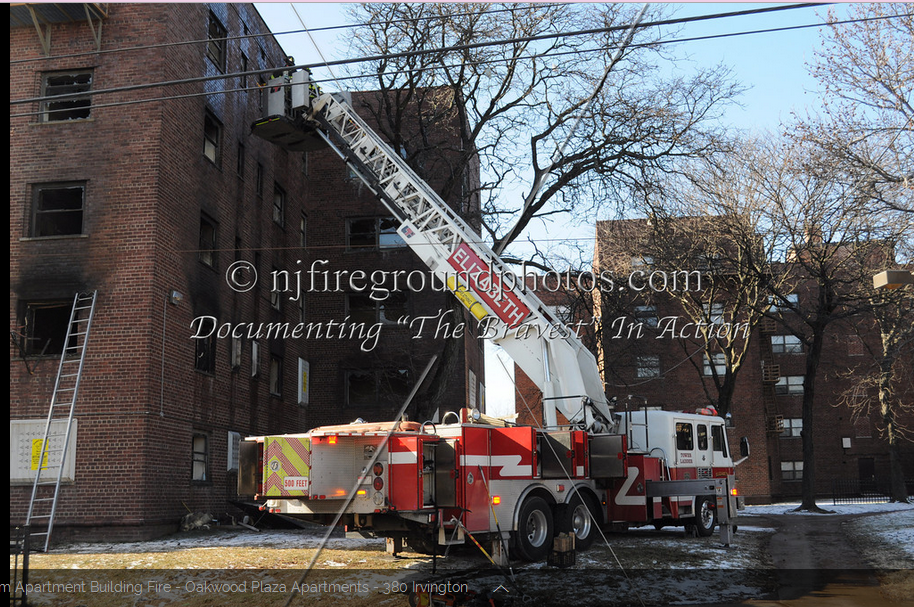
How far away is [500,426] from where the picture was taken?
Answer: 1226cm

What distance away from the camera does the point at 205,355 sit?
2091cm

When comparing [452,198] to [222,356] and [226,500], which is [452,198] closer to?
[222,356]

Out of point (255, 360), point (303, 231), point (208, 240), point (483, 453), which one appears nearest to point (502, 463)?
point (483, 453)

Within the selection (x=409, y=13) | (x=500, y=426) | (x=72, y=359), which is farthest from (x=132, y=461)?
(x=409, y=13)

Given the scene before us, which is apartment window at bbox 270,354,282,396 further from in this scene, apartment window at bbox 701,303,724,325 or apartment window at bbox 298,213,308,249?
apartment window at bbox 701,303,724,325

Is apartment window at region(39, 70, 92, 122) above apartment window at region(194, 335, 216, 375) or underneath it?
above

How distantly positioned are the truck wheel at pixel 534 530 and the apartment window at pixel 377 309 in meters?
17.0

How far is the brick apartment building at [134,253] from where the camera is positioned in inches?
695

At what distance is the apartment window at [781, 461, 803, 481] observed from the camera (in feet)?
149

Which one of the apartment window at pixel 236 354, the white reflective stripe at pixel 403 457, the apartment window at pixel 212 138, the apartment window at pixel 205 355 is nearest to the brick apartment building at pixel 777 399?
the apartment window at pixel 236 354

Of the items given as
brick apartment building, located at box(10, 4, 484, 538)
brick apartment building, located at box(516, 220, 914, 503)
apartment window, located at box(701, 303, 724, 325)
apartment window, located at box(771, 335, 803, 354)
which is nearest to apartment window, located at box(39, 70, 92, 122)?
brick apartment building, located at box(10, 4, 484, 538)

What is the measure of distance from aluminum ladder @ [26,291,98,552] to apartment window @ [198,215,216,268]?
11.3ft

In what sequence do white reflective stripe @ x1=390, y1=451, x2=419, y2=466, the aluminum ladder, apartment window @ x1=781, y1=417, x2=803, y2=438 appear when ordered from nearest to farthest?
white reflective stripe @ x1=390, y1=451, x2=419, y2=466 < the aluminum ladder < apartment window @ x1=781, y1=417, x2=803, y2=438

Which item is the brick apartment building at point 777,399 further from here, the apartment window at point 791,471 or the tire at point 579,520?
the tire at point 579,520
